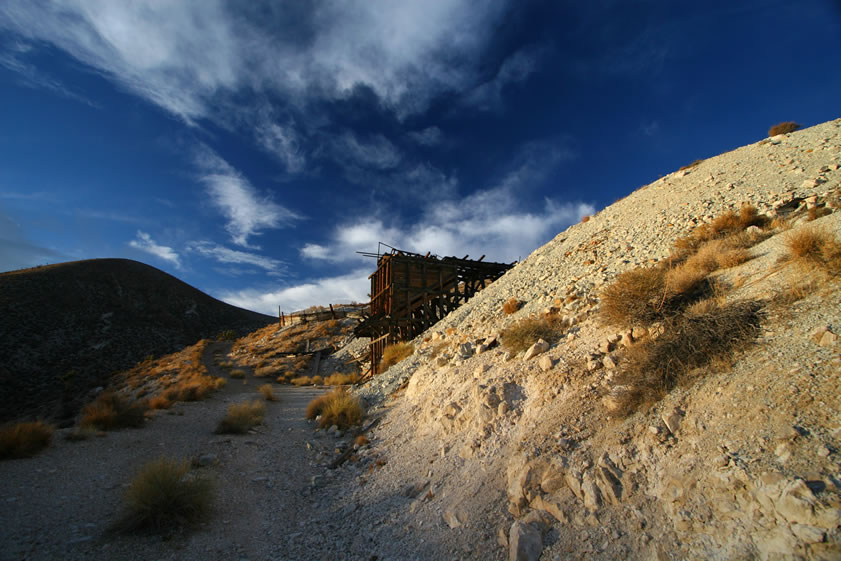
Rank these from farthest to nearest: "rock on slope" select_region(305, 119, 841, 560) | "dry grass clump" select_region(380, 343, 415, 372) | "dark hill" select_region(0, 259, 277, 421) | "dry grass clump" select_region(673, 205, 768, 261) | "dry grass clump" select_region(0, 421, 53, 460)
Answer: "dark hill" select_region(0, 259, 277, 421) → "dry grass clump" select_region(380, 343, 415, 372) → "dry grass clump" select_region(673, 205, 768, 261) → "dry grass clump" select_region(0, 421, 53, 460) → "rock on slope" select_region(305, 119, 841, 560)

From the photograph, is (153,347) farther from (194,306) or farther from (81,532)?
(81,532)

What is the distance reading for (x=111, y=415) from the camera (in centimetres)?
969

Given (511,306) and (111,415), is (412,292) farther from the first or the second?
(111,415)

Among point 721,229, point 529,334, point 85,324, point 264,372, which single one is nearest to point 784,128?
point 721,229

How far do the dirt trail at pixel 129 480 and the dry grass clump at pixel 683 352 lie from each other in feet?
17.4

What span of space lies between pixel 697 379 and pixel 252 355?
1272 inches

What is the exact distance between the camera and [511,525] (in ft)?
14.5

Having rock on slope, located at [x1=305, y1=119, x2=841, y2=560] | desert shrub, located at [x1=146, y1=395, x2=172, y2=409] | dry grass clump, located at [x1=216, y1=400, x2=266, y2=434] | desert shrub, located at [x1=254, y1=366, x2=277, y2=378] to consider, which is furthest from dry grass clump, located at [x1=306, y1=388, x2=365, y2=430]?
desert shrub, located at [x1=254, y1=366, x2=277, y2=378]

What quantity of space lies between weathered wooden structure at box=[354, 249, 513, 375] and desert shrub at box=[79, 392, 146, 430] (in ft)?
42.1

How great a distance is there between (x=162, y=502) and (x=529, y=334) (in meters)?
7.00

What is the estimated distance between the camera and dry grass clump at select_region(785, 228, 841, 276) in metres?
5.41

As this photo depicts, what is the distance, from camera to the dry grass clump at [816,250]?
5414mm

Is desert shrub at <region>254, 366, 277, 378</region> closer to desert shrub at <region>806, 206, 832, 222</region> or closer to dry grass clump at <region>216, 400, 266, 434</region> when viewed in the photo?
dry grass clump at <region>216, 400, 266, 434</region>

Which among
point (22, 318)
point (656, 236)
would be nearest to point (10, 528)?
point (656, 236)
